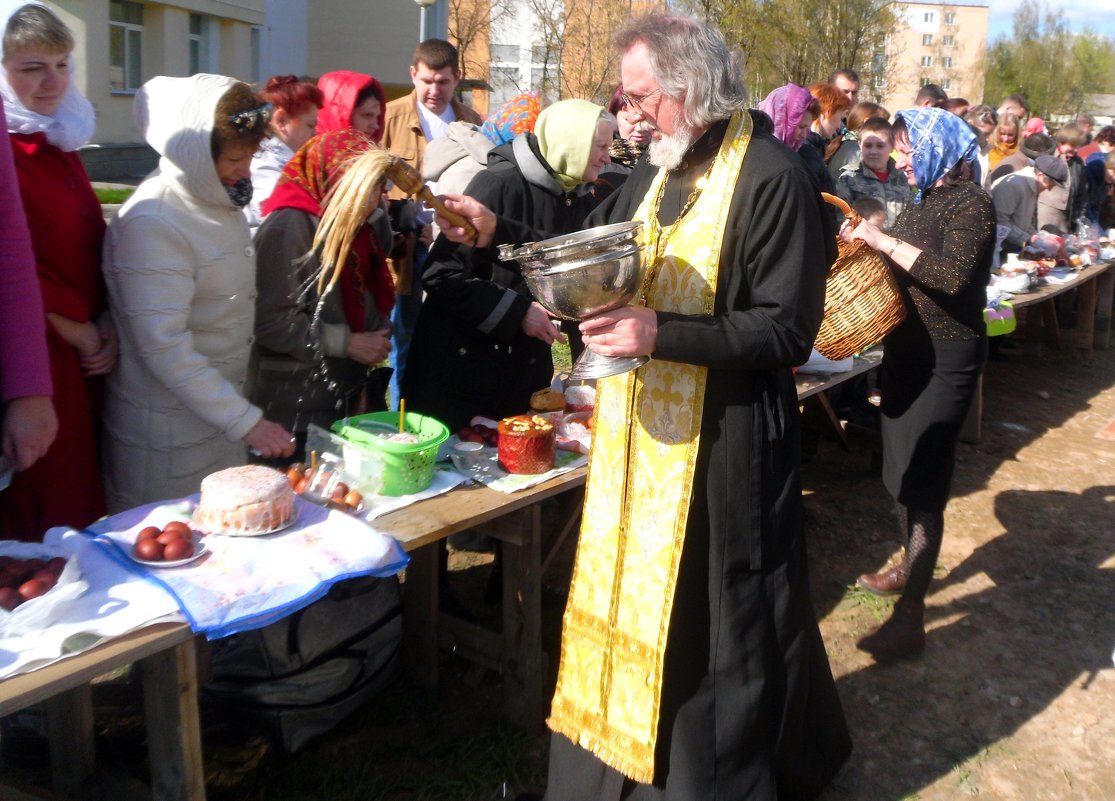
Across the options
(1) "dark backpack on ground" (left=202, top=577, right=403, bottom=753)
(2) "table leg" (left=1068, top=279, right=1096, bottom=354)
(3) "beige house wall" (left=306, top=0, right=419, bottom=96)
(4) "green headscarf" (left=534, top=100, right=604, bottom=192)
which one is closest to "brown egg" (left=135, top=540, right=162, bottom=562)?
(1) "dark backpack on ground" (left=202, top=577, right=403, bottom=753)

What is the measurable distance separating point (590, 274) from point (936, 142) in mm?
1845

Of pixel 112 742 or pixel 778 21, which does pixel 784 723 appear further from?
pixel 778 21

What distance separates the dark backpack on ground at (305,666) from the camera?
2738mm

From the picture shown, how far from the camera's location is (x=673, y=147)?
2.09 m

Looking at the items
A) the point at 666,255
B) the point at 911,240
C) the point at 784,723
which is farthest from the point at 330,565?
the point at 911,240

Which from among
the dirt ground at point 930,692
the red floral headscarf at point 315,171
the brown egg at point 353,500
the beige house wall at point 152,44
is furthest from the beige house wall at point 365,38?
the brown egg at point 353,500

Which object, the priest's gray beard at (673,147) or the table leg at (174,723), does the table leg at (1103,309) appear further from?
the table leg at (174,723)

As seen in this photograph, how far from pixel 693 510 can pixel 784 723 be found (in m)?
0.57

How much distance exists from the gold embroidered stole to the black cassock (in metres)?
0.03

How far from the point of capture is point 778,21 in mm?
23047

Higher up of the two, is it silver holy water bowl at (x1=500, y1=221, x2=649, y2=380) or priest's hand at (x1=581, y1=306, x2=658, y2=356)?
silver holy water bowl at (x1=500, y1=221, x2=649, y2=380)

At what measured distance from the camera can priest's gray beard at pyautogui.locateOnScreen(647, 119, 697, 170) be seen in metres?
2.06

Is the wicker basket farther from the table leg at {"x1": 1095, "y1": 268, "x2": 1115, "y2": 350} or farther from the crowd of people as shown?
the table leg at {"x1": 1095, "y1": 268, "x2": 1115, "y2": 350}

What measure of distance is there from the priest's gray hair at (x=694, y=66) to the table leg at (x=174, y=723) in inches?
58.2
